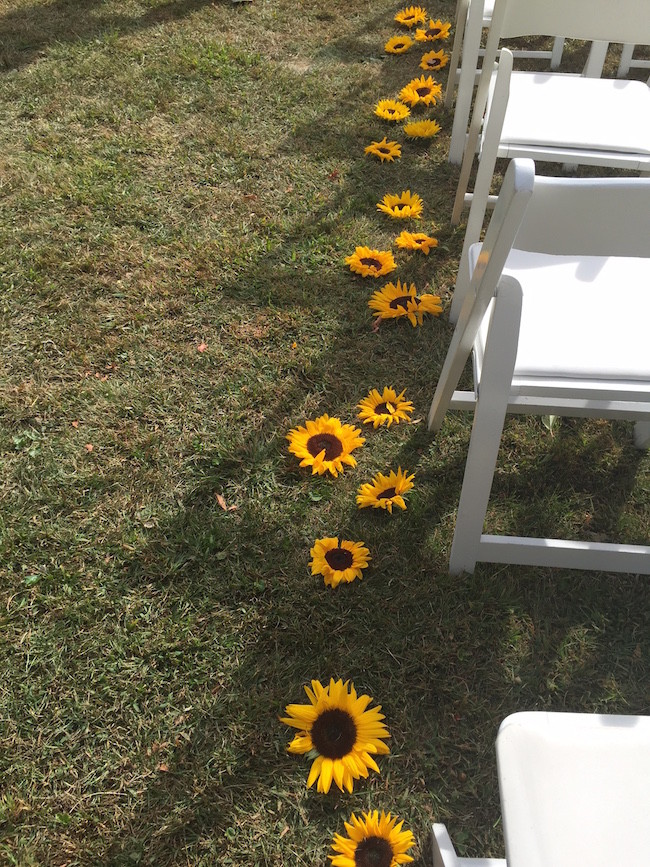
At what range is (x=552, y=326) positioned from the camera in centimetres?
160

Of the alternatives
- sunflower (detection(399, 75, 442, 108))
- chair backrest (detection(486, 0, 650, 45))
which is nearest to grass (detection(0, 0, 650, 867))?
sunflower (detection(399, 75, 442, 108))

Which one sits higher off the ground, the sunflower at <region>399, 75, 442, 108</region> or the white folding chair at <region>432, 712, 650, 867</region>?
the sunflower at <region>399, 75, 442, 108</region>

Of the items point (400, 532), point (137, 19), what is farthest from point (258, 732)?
point (137, 19)

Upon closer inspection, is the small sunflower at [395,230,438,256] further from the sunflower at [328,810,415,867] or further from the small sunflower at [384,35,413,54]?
the sunflower at [328,810,415,867]

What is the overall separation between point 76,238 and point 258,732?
228 cm

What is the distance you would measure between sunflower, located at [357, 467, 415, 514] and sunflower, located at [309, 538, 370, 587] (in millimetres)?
150

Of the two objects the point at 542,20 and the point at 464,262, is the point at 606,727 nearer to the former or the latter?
the point at 464,262

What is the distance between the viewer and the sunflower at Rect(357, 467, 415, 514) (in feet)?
6.59

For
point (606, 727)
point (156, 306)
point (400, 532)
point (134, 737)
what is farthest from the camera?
point (156, 306)

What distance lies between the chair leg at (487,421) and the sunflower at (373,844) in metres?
0.68

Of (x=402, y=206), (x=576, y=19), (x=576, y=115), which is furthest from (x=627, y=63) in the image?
(x=576, y=19)

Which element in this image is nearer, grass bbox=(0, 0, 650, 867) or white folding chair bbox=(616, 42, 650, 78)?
grass bbox=(0, 0, 650, 867)

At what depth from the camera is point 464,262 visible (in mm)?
2172

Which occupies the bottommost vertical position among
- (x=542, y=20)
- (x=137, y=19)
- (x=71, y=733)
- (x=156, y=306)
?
(x=71, y=733)
